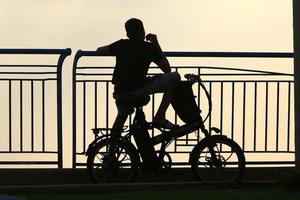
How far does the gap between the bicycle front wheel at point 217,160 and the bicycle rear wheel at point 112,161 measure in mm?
609

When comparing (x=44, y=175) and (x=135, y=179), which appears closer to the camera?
(x=135, y=179)

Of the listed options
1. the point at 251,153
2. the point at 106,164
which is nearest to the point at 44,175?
the point at 106,164

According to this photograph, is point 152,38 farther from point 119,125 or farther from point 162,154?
point 162,154

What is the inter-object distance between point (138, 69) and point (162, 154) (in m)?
0.89

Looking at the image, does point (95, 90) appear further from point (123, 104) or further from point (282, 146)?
point (282, 146)

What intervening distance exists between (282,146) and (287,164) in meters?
0.26

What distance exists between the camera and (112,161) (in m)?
8.74

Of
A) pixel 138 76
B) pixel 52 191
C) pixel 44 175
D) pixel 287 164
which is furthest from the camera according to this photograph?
pixel 287 164

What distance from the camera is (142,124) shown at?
866cm

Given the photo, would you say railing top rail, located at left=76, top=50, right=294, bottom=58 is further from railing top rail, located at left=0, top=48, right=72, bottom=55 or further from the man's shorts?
the man's shorts

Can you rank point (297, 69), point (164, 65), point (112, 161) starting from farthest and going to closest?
point (112, 161) → point (164, 65) → point (297, 69)

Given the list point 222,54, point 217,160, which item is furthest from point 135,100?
point 222,54

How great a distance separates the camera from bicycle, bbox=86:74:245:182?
8664mm

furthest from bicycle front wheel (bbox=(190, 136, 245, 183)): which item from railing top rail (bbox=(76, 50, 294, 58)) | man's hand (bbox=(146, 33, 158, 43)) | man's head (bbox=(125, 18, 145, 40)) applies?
railing top rail (bbox=(76, 50, 294, 58))
